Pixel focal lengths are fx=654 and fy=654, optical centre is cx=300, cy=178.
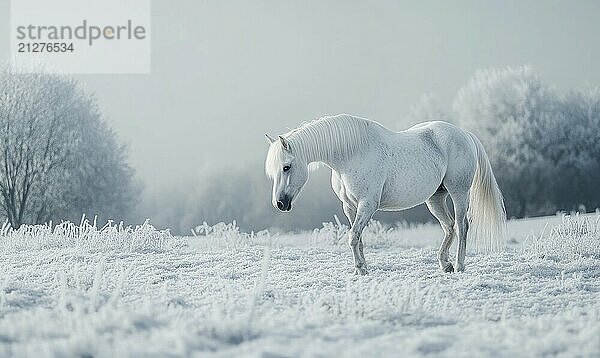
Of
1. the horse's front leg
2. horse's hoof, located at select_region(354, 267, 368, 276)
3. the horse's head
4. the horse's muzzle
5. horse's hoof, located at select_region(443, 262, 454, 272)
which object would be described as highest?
the horse's head

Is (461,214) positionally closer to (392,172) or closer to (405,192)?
(405,192)

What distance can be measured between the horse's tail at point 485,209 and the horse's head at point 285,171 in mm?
1744

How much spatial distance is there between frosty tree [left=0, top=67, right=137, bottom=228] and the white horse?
7.48 metres

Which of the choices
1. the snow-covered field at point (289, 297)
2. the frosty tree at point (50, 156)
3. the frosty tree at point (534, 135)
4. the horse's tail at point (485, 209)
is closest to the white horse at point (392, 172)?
the horse's tail at point (485, 209)

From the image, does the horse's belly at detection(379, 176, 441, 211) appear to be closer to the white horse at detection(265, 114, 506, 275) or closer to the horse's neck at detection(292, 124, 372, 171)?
the white horse at detection(265, 114, 506, 275)

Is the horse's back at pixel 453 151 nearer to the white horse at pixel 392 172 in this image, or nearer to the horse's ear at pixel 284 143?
the white horse at pixel 392 172

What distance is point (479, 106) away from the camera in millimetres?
12672

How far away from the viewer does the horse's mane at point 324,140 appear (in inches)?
190

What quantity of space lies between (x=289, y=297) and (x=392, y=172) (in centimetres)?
173

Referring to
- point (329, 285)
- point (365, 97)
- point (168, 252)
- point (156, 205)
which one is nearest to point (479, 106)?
point (365, 97)

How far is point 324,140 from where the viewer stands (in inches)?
193

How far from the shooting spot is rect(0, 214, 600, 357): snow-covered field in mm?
2076

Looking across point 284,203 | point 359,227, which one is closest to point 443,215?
point 359,227

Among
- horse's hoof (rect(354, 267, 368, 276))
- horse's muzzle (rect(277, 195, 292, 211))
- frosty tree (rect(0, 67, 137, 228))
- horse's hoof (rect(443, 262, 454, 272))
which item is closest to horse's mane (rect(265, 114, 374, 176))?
horse's muzzle (rect(277, 195, 292, 211))
